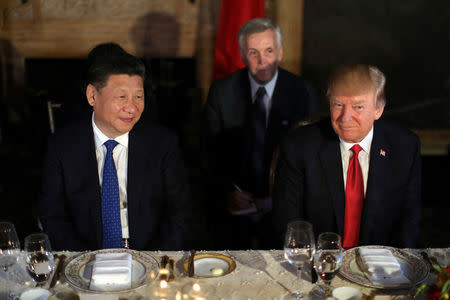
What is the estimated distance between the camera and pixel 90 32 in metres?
5.48

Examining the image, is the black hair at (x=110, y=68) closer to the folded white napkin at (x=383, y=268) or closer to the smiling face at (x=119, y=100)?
the smiling face at (x=119, y=100)

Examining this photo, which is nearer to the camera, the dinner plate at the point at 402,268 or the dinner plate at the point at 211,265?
the dinner plate at the point at 402,268

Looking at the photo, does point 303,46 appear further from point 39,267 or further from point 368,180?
point 39,267

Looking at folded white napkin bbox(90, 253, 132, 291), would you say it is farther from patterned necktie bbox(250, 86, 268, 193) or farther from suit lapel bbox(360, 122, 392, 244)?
patterned necktie bbox(250, 86, 268, 193)

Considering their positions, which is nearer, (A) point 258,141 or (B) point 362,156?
(B) point 362,156

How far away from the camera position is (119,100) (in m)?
2.61

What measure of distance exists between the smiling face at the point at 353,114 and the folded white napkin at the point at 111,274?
1.05 m

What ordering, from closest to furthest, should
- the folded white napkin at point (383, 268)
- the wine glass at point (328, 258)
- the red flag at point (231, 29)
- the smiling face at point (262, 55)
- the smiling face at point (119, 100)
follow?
the wine glass at point (328, 258)
the folded white napkin at point (383, 268)
the smiling face at point (119, 100)
the smiling face at point (262, 55)
the red flag at point (231, 29)

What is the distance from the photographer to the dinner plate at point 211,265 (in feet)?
7.32

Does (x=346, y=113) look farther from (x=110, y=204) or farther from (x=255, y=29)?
(x=255, y=29)

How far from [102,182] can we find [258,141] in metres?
1.17

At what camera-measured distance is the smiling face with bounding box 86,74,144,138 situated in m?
2.62

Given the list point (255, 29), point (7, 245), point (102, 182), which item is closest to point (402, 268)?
point (102, 182)

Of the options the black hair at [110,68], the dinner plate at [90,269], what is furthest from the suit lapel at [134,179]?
the dinner plate at [90,269]
